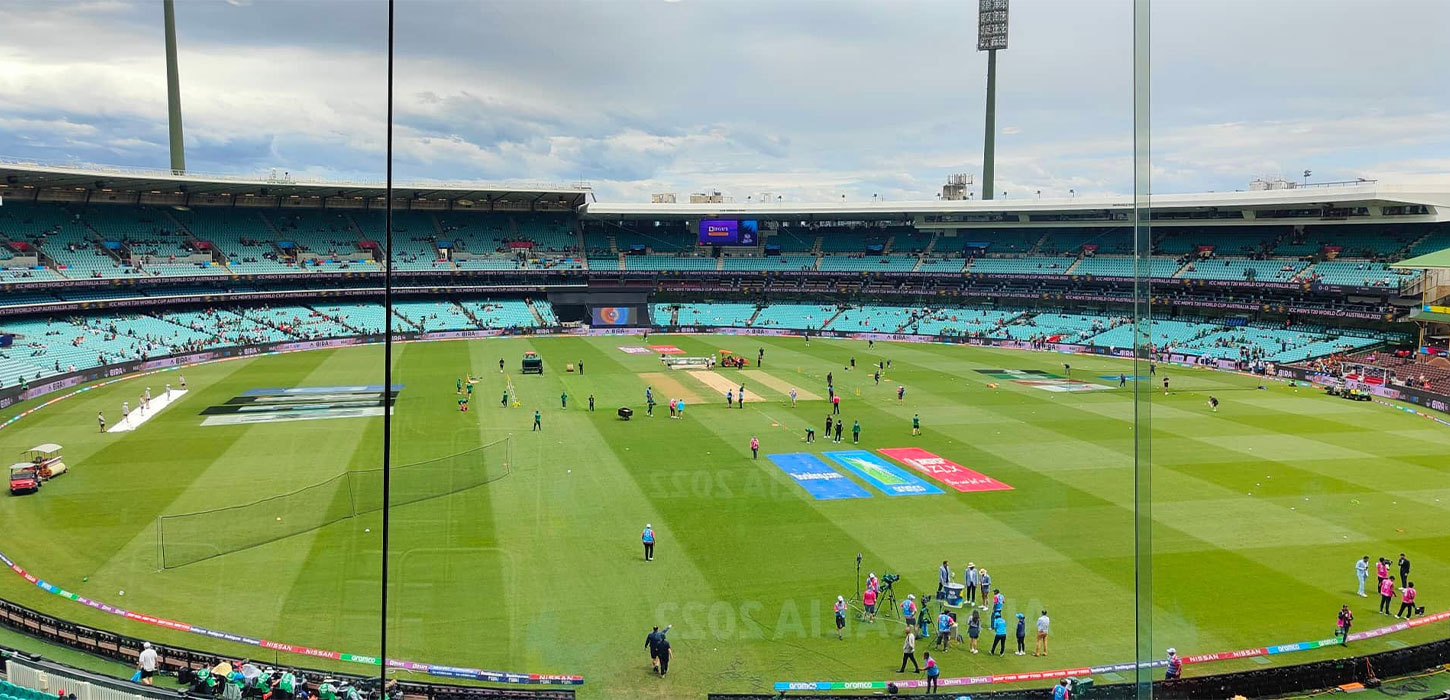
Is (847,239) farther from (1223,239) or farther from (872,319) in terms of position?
(1223,239)

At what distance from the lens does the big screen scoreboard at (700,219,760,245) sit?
87312 millimetres

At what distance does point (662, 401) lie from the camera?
42969mm

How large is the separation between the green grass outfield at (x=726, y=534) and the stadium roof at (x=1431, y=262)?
47.9 feet

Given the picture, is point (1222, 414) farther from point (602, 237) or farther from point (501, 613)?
point (602, 237)

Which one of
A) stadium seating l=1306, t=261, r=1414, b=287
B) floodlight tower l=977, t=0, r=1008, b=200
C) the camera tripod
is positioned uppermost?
stadium seating l=1306, t=261, r=1414, b=287

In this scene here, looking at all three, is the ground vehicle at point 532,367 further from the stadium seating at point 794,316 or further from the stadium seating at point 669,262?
the stadium seating at point 669,262

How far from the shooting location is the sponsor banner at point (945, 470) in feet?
89.6

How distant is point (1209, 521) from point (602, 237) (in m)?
72.3

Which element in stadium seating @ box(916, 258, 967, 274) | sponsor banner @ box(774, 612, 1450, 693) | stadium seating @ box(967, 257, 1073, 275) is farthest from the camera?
stadium seating @ box(916, 258, 967, 274)

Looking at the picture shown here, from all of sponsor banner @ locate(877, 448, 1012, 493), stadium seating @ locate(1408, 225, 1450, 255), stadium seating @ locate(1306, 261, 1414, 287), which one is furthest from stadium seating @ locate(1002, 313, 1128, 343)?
sponsor banner @ locate(877, 448, 1012, 493)

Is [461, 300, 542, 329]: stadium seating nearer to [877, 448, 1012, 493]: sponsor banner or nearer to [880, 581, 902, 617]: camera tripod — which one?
[877, 448, 1012, 493]: sponsor banner

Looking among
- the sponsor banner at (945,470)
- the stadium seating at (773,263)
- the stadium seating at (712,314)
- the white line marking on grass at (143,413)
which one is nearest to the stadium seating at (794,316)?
the stadium seating at (712,314)

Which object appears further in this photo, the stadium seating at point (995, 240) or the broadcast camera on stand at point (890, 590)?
the stadium seating at point (995, 240)

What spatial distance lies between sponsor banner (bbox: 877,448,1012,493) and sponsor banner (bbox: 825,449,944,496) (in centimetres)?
71
